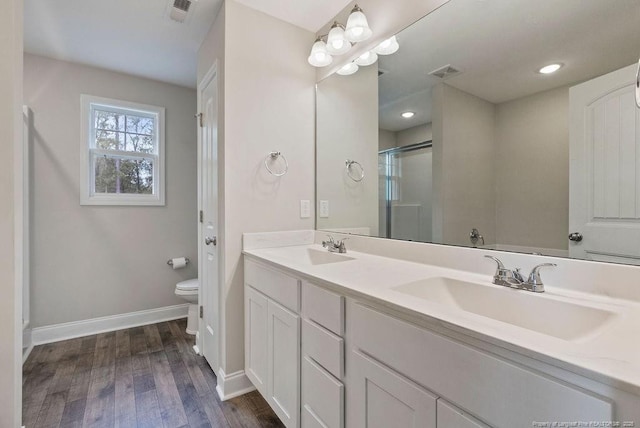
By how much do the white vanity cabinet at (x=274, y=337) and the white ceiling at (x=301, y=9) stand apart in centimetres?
157

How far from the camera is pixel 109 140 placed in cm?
275

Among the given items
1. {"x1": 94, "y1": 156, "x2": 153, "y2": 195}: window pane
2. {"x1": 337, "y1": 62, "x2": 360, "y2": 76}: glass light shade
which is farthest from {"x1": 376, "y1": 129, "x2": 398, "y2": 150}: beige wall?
{"x1": 94, "y1": 156, "x2": 153, "y2": 195}: window pane

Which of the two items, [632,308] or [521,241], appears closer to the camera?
[632,308]

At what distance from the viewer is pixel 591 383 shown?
1.62 feet

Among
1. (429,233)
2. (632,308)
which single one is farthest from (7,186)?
(632,308)

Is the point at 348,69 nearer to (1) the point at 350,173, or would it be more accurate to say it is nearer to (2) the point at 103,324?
(1) the point at 350,173

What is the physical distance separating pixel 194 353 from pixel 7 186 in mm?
1665

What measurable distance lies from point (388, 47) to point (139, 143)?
253cm

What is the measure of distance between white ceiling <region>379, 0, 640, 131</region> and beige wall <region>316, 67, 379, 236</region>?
158 millimetres

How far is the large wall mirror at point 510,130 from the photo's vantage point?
91cm

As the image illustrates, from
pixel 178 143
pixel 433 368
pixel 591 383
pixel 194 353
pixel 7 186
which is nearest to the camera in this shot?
pixel 591 383

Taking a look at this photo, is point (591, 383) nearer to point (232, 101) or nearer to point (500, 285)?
point (500, 285)

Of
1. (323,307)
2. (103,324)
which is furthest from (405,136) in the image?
(103,324)

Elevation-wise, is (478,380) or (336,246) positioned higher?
(336,246)
